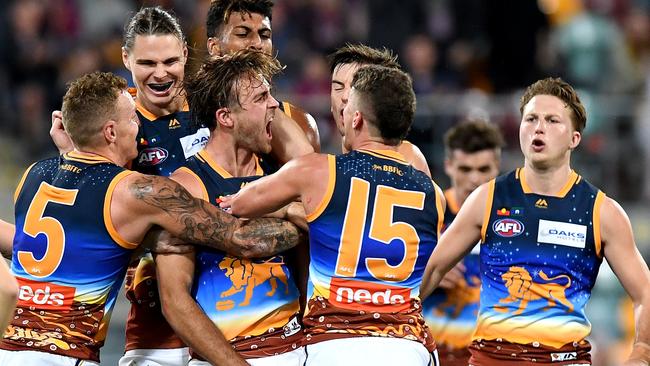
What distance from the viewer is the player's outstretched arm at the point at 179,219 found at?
5520 millimetres

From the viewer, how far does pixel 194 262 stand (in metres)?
5.67

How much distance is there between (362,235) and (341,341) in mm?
521

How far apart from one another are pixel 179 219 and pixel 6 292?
50.7 inches

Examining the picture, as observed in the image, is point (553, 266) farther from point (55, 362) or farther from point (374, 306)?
point (55, 362)

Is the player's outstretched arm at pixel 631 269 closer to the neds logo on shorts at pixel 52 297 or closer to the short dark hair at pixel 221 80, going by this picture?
the short dark hair at pixel 221 80

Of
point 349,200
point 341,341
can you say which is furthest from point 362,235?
point 341,341

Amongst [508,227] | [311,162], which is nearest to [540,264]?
[508,227]

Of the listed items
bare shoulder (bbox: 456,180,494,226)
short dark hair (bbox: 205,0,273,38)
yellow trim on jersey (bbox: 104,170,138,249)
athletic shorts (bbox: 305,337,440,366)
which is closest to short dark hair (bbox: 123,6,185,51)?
short dark hair (bbox: 205,0,273,38)

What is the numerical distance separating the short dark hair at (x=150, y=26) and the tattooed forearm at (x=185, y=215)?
1.47 meters

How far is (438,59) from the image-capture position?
1393 centimetres

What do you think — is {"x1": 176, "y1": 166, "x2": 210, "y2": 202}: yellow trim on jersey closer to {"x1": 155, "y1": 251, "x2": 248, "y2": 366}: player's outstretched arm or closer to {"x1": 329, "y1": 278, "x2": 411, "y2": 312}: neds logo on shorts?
{"x1": 155, "y1": 251, "x2": 248, "y2": 366}: player's outstretched arm

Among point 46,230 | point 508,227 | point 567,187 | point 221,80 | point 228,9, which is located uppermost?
point 228,9

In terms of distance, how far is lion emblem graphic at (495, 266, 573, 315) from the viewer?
5.83 m

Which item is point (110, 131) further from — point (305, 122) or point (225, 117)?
point (305, 122)
